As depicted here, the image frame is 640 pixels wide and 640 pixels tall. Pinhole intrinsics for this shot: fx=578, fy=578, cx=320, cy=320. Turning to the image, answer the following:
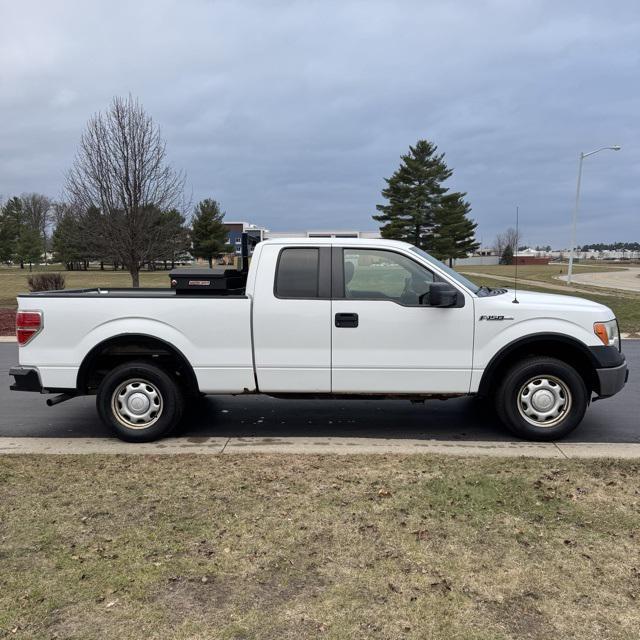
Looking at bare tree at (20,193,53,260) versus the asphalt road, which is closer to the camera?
the asphalt road

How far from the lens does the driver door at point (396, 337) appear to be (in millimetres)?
5195

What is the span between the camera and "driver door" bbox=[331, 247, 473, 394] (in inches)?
205

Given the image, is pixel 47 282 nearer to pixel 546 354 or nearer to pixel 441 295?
pixel 441 295

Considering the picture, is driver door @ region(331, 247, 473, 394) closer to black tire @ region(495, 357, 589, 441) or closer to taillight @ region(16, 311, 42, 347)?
black tire @ region(495, 357, 589, 441)

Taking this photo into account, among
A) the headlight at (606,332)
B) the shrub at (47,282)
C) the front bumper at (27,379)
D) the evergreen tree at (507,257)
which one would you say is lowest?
the front bumper at (27,379)

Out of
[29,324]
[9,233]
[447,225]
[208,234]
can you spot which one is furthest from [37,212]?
[29,324]

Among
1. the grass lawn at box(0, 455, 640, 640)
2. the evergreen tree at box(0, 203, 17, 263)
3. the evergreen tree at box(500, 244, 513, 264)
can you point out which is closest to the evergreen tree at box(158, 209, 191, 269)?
the grass lawn at box(0, 455, 640, 640)

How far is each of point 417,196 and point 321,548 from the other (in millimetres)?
54006

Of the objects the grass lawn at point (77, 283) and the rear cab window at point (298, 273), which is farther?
the grass lawn at point (77, 283)

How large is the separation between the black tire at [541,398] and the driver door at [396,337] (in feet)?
Result: 1.36

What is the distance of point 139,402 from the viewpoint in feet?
17.8

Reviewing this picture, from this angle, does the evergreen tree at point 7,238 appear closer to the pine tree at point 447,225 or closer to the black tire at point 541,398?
the pine tree at point 447,225

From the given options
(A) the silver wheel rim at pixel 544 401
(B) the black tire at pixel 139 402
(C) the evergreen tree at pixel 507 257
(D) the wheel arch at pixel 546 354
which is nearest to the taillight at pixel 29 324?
(B) the black tire at pixel 139 402

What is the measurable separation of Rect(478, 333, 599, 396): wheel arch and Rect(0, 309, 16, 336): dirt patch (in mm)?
12428
